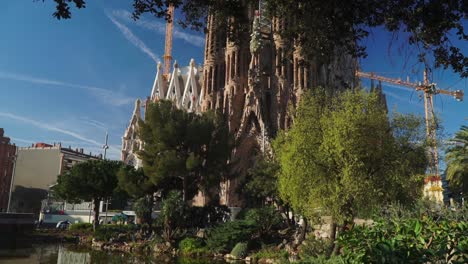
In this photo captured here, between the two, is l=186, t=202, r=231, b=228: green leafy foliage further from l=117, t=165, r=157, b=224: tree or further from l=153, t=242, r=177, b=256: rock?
l=117, t=165, r=157, b=224: tree

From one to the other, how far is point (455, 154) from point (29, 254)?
2858 centimetres

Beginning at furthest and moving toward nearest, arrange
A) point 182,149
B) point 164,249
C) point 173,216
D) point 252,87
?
point 252,87 → point 182,149 → point 173,216 → point 164,249

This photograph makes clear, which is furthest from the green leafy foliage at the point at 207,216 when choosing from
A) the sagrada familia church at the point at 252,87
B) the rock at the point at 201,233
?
the sagrada familia church at the point at 252,87

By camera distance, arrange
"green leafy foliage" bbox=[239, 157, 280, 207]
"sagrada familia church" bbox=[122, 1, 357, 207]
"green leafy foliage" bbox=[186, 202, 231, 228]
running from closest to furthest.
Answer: "green leafy foliage" bbox=[239, 157, 280, 207] → "green leafy foliage" bbox=[186, 202, 231, 228] → "sagrada familia church" bbox=[122, 1, 357, 207]

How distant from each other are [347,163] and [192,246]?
567 inches

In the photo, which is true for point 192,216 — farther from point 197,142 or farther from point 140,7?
point 140,7

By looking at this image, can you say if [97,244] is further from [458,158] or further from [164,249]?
[458,158]

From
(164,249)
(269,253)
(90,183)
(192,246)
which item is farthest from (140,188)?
(269,253)

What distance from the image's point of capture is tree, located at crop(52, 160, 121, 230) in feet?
125

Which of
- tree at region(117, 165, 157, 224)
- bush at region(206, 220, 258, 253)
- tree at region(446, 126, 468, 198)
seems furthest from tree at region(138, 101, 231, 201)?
tree at region(446, 126, 468, 198)

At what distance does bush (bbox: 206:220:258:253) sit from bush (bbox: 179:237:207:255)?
2.26 ft

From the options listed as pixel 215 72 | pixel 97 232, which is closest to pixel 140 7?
pixel 97 232

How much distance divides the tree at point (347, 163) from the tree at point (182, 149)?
589 inches

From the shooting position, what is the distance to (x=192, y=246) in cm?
2708
